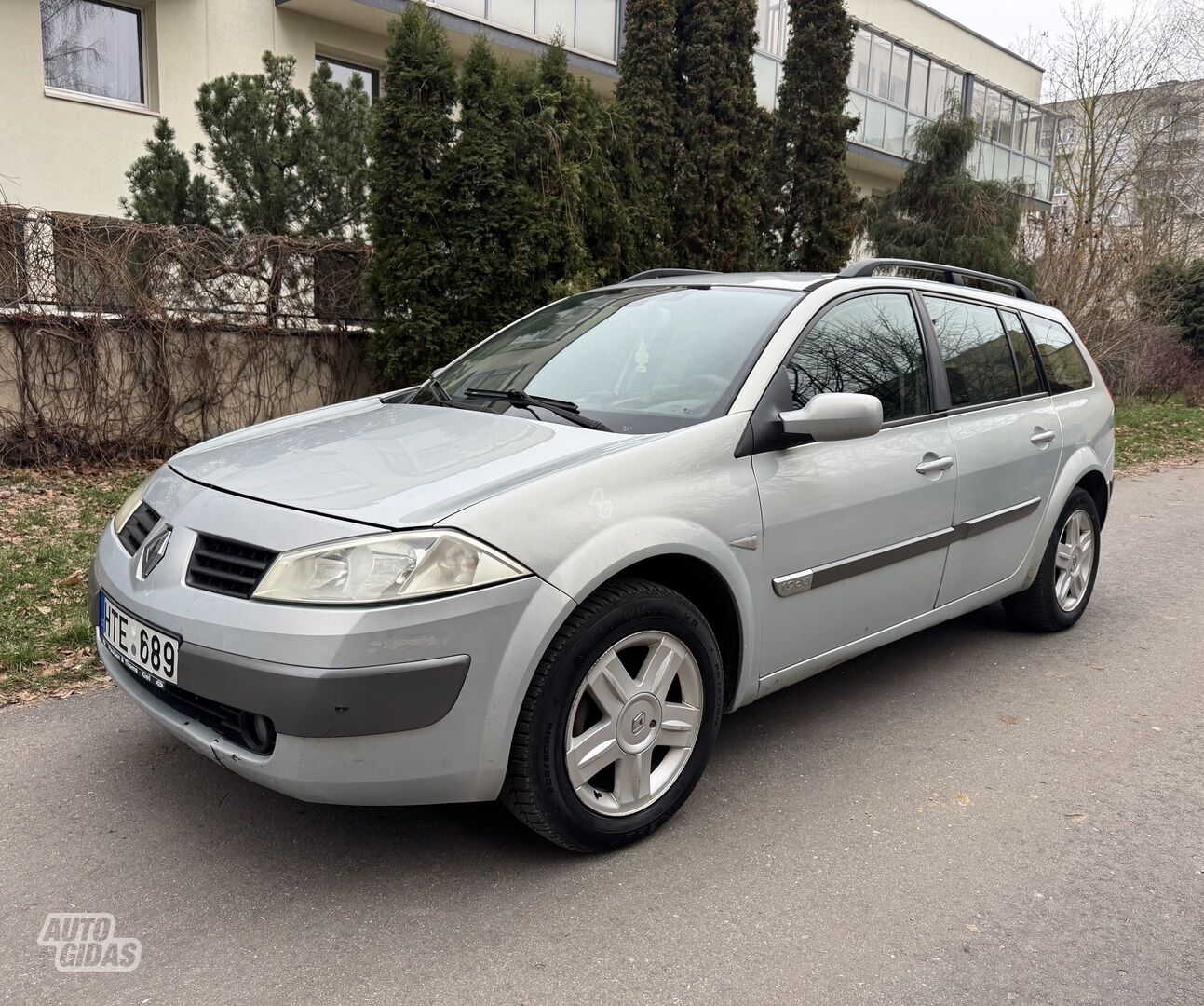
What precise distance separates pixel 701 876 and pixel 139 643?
164cm

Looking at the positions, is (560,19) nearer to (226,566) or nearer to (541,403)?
(541,403)

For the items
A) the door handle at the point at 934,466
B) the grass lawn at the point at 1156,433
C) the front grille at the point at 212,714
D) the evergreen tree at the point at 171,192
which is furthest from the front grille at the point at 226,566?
the grass lawn at the point at 1156,433

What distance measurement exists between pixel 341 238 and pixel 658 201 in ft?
10.4

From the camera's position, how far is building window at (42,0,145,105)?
40.5 feet

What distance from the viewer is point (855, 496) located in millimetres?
3441

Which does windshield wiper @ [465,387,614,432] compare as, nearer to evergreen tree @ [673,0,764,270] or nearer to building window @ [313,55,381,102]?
evergreen tree @ [673,0,764,270]

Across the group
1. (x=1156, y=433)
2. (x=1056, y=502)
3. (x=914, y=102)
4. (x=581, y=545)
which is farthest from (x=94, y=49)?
(x=914, y=102)

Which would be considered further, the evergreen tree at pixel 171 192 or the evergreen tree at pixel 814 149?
the evergreen tree at pixel 814 149

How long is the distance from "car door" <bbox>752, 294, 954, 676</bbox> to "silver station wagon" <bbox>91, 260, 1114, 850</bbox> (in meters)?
0.01

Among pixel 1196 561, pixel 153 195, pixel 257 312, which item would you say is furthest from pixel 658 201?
pixel 1196 561

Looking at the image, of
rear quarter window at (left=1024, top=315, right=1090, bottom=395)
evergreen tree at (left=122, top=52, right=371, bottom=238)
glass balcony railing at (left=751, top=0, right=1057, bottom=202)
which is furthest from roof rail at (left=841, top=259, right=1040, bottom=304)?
glass balcony railing at (left=751, top=0, right=1057, bottom=202)

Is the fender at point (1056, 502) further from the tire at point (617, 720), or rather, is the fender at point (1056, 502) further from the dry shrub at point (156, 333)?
the dry shrub at point (156, 333)

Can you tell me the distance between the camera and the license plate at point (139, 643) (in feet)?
8.51

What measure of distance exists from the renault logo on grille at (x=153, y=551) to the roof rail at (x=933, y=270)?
103 inches
